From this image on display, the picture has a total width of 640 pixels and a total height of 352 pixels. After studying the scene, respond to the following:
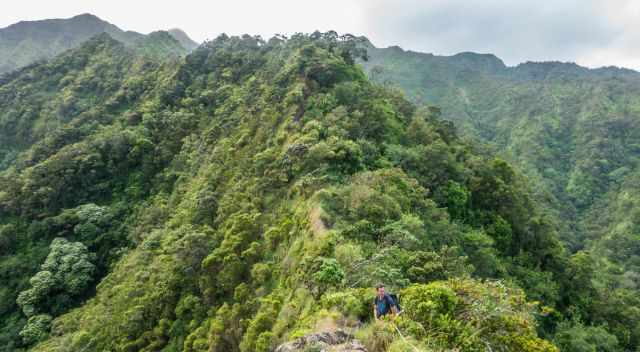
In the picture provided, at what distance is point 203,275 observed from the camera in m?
21.2

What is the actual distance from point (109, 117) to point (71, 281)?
1225 inches

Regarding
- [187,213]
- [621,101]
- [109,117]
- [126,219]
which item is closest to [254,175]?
[187,213]

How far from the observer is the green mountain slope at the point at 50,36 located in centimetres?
15400

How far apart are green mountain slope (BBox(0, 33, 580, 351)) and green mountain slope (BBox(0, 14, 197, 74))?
125 m

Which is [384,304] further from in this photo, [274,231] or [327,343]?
[274,231]

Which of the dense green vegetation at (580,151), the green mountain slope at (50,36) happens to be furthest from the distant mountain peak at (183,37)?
the dense green vegetation at (580,151)

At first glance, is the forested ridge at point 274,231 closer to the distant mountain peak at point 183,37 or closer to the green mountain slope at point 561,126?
the green mountain slope at point 561,126

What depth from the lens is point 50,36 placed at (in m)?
172

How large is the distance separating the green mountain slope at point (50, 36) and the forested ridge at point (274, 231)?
414ft

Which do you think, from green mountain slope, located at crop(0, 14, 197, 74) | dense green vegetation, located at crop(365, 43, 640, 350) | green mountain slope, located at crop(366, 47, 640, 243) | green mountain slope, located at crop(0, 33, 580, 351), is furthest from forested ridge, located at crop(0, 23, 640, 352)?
green mountain slope, located at crop(0, 14, 197, 74)

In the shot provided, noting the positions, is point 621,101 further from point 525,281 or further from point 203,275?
point 203,275

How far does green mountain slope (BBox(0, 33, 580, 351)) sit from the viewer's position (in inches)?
492

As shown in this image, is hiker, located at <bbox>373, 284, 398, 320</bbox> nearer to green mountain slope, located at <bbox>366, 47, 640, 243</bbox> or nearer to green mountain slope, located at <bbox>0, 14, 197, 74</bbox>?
green mountain slope, located at <bbox>366, 47, 640, 243</bbox>

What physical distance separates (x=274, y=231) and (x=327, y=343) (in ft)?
39.7
